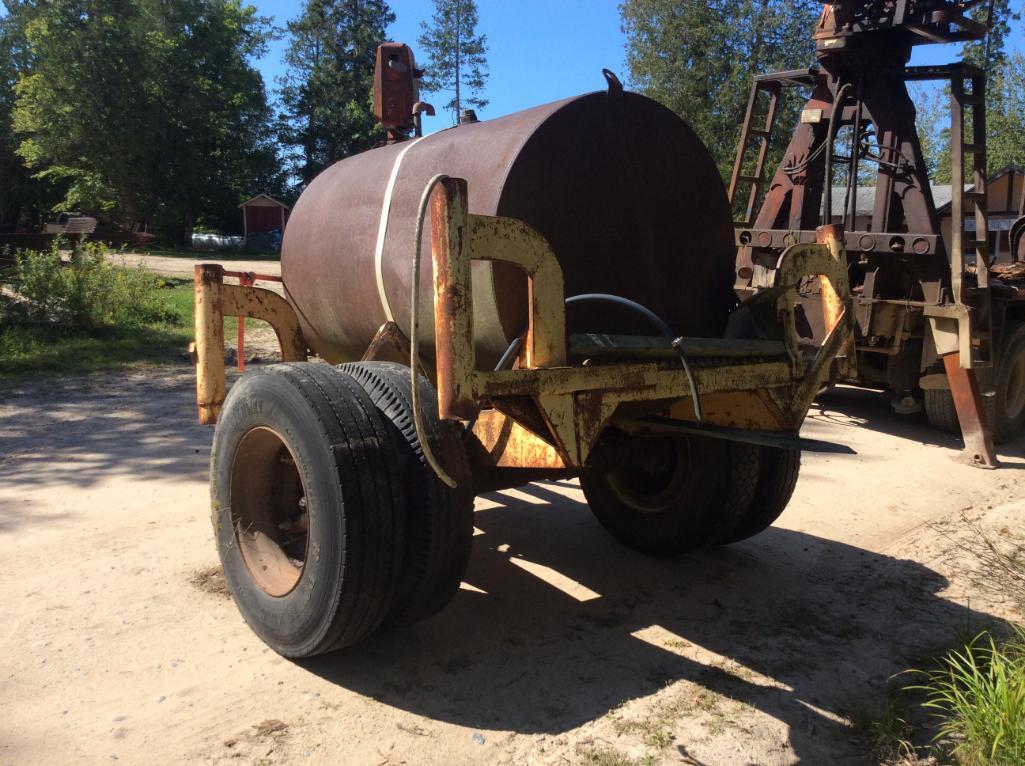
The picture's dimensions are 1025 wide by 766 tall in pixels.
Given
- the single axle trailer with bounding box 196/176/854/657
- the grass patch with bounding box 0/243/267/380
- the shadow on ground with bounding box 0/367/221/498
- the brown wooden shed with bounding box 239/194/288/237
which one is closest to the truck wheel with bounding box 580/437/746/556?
the single axle trailer with bounding box 196/176/854/657

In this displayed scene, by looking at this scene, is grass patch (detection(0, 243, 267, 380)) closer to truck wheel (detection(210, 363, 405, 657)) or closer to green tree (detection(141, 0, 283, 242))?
truck wheel (detection(210, 363, 405, 657))

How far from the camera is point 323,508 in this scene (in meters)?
2.70

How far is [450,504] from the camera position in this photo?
2744 millimetres

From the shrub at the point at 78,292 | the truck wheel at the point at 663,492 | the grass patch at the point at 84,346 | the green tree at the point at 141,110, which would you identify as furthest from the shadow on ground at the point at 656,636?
the green tree at the point at 141,110

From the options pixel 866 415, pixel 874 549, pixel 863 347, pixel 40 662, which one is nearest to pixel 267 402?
pixel 40 662

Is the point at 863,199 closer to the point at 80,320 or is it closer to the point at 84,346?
the point at 80,320

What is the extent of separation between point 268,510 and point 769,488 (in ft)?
7.57

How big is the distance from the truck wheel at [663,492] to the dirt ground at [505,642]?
6.1 inches

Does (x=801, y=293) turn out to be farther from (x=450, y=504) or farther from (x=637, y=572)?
(x=450, y=504)

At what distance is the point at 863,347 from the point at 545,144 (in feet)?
16.6

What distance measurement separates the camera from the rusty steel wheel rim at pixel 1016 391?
784cm

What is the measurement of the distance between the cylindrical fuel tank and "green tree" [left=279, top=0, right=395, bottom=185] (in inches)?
1584

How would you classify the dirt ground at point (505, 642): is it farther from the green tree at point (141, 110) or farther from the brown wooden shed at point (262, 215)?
the brown wooden shed at point (262, 215)

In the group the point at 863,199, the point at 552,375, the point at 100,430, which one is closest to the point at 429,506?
the point at 552,375
